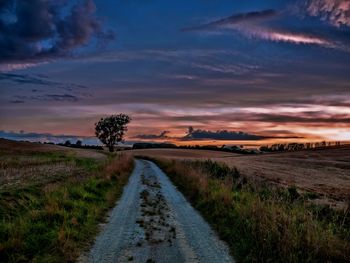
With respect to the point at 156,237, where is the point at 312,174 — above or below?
above

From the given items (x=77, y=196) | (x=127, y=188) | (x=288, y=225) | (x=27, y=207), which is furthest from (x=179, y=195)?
(x=288, y=225)

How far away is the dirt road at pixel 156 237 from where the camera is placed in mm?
10492

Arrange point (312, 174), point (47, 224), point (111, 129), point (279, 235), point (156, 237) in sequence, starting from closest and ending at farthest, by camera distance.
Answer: point (279, 235)
point (156, 237)
point (47, 224)
point (312, 174)
point (111, 129)

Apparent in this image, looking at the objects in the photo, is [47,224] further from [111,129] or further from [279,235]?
[111,129]

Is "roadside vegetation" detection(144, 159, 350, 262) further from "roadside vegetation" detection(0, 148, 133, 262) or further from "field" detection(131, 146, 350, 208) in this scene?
"field" detection(131, 146, 350, 208)

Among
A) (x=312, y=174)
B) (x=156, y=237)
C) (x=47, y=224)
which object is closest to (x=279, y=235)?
(x=156, y=237)

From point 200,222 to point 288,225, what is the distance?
16.3 feet

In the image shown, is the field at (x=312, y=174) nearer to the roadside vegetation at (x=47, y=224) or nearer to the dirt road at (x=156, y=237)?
the dirt road at (x=156, y=237)

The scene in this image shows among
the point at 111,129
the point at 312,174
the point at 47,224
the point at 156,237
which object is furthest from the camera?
the point at 111,129

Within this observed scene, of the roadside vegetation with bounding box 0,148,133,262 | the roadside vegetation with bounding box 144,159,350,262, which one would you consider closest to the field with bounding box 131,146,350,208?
the roadside vegetation with bounding box 144,159,350,262

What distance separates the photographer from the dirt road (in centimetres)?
1049

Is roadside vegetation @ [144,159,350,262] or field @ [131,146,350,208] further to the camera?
field @ [131,146,350,208]

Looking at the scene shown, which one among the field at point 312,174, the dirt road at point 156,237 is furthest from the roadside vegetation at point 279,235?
the field at point 312,174

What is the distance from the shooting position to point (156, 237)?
1266 centimetres
